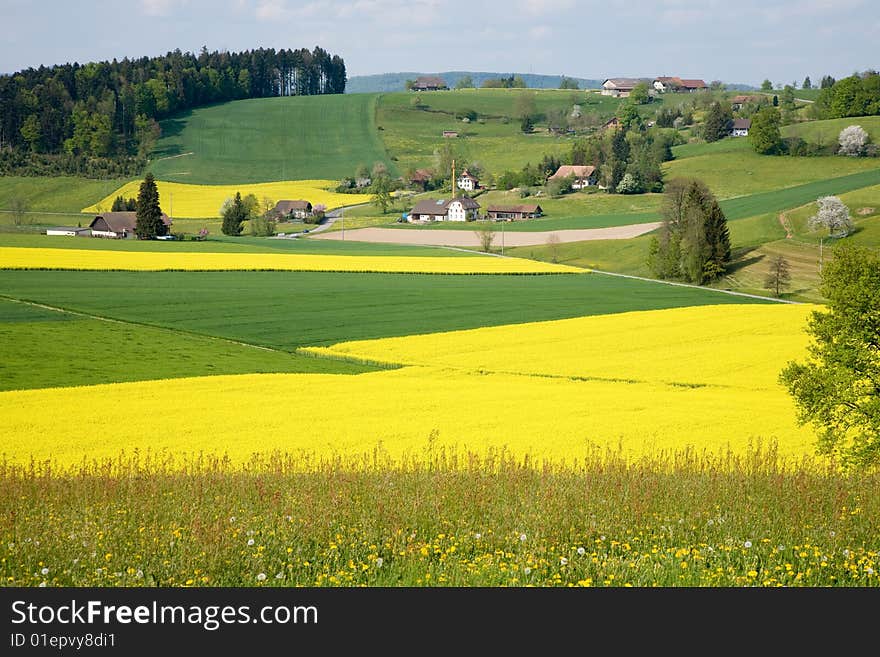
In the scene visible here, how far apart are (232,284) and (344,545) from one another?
45.5m

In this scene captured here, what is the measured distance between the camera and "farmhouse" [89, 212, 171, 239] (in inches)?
3629

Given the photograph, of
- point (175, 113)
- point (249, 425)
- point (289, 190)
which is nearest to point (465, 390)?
point (249, 425)

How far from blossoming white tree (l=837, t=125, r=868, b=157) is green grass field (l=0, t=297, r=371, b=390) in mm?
96408

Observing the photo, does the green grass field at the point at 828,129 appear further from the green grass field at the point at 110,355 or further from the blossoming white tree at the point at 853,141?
the green grass field at the point at 110,355

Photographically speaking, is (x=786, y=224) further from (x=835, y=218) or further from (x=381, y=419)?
(x=381, y=419)

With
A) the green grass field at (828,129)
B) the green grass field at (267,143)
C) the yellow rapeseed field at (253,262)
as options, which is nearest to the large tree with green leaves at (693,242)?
the yellow rapeseed field at (253,262)

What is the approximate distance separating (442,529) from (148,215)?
3324 inches

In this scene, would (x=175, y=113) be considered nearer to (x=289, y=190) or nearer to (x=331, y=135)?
(x=331, y=135)

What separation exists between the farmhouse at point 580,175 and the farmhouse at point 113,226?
5366cm

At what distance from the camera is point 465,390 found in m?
26.0

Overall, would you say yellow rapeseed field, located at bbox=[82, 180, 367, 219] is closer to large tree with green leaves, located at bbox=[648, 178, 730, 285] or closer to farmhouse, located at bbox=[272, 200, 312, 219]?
farmhouse, located at bbox=[272, 200, 312, 219]

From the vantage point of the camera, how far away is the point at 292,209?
114 m

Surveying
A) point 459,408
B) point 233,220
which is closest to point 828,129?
point 233,220

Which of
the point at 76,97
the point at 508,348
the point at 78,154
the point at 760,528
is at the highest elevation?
the point at 76,97
